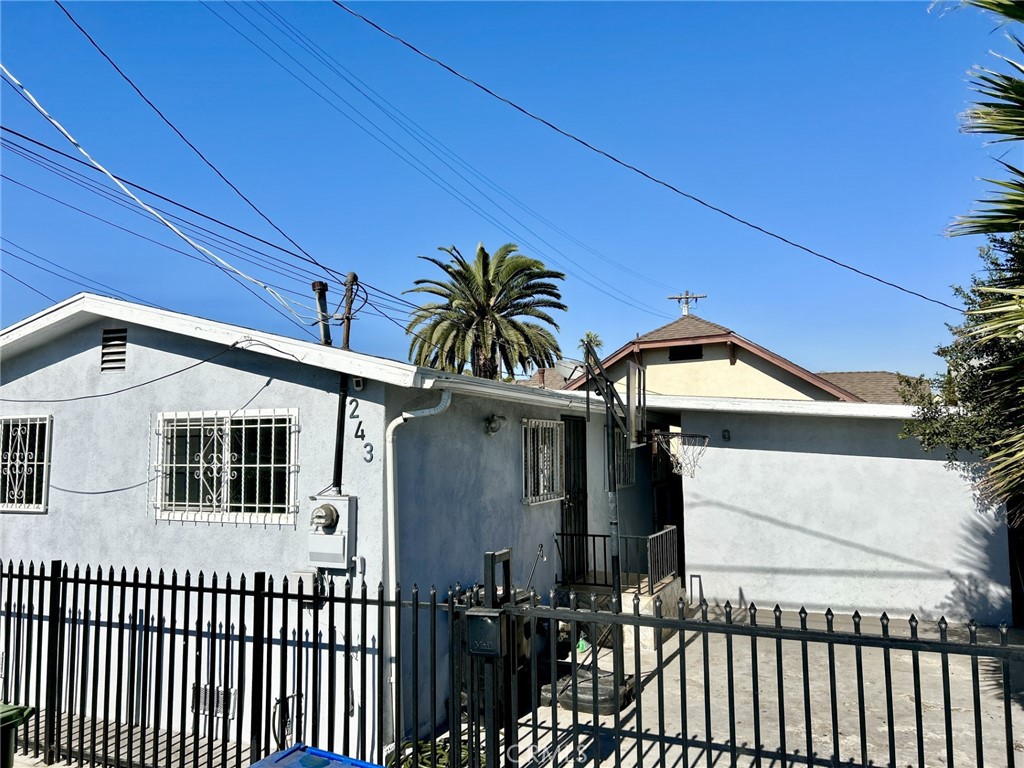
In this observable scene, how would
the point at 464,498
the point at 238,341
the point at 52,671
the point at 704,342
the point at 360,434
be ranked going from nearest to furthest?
the point at 52,671 < the point at 360,434 < the point at 238,341 < the point at 464,498 < the point at 704,342

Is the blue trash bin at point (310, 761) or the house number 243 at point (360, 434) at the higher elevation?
the house number 243 at point (360, 434)

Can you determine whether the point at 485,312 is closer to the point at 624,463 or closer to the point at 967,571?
the point at 624,463

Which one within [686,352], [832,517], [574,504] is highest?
[686,352]

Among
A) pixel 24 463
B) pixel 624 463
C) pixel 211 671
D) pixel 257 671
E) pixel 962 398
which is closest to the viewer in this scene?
pixel 257 671

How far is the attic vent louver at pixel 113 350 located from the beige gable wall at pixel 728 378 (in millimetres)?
11273

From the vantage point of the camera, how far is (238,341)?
6.75 metres

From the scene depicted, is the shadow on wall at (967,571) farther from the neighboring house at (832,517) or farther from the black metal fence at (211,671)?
the black metal fence at (211,671)

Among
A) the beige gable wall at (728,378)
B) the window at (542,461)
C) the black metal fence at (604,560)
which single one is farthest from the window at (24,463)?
the beige gable wall at (728,378)

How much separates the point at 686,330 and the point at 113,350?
13739mm

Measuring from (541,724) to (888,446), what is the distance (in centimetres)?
747

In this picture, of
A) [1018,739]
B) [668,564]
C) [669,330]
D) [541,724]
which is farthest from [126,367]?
[669,330]

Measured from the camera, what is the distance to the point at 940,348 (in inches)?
388

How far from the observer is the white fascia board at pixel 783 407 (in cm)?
1029

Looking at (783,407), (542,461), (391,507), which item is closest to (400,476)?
(391,507)
